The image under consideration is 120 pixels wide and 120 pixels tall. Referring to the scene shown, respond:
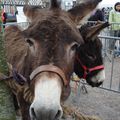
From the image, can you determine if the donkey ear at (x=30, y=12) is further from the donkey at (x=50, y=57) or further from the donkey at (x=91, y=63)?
the donkey at (x=91, y=63)

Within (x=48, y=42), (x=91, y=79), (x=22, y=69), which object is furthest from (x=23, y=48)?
(x=48, y=42)

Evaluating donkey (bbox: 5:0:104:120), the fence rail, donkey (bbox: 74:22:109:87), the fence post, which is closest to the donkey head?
donkey (bbox: 5:0:104:120)

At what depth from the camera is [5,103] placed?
2.43m

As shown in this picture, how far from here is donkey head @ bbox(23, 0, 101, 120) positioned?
230 centimetres

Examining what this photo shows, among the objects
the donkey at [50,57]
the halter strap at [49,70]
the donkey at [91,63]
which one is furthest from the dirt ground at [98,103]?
the halter strap at [49,70]

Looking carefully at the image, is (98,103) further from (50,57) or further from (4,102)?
(4,102)

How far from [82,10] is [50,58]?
0.92 metres

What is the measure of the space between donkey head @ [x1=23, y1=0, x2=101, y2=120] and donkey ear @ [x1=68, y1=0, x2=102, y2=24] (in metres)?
0.21

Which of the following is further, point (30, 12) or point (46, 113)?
point (30, 12)

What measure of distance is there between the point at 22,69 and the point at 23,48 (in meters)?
0.61

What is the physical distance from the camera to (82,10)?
10.6ft

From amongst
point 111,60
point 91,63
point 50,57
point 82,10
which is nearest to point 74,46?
point 50,57

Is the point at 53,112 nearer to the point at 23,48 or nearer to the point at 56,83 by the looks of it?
the point at 56,83

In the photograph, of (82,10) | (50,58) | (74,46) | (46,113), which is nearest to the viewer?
(46,113)
